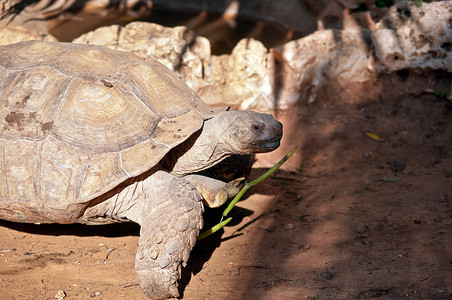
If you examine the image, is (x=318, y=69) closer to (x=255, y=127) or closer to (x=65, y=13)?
(x=255, y=127)

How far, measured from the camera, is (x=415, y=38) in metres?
5.38

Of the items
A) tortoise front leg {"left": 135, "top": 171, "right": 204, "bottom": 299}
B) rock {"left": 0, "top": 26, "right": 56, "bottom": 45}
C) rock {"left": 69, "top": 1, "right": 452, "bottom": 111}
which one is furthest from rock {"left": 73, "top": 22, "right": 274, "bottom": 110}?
tortoise front leg {"left": 135, "top": 171, "right": 204, "bottom": 299}

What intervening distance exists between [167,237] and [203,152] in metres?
0.85

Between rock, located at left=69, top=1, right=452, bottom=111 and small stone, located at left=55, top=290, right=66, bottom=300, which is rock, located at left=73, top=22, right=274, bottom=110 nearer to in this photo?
rock, located at left=69, top=1, right=452, bottom=111

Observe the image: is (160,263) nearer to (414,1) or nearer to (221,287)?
(221,287)

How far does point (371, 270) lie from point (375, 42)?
335cm

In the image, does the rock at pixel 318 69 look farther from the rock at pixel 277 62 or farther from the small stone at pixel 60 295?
the small stone at pixel 60 295

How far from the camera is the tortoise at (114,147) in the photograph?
10.3 feet

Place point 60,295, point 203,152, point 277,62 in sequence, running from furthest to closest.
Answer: point 277,62 → point 203,152 → point 60,295

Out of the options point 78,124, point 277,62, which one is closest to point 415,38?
point 277,62

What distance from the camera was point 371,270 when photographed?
3084mm

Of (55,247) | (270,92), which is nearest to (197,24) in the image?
(270,92)

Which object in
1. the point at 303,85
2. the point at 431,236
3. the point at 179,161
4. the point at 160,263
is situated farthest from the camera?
the point at 303,85

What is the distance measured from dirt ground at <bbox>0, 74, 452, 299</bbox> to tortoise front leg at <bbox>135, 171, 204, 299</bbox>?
0.16 m
